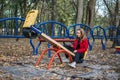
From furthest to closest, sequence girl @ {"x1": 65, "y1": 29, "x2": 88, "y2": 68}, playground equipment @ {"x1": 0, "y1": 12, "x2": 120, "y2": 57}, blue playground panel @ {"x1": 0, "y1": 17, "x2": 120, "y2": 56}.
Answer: blue playground panel @ {"x1": 0, "y1": 17, "x2": 120, "y2": 56} → playground equipment @ {"x1": 0, "y1": 12, "x2": 120, "y2": 57} → girl @ {"x1": 65, "y1": 29, "x2": 88, "y2": 68}

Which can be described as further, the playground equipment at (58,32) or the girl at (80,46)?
the playground equipment at (58,32)

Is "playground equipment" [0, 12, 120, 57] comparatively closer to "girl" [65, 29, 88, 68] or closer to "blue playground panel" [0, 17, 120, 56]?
"blue playground panel" [0, 17, 120, 56]

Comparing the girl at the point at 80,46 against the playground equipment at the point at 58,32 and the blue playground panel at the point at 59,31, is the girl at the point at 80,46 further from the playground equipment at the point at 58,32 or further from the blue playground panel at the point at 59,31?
the blue playground panel at the point at 59,31

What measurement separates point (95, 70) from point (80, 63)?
1174 mm

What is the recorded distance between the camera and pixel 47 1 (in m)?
33.3

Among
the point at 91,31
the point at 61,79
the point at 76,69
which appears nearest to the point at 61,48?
the point at 76,69

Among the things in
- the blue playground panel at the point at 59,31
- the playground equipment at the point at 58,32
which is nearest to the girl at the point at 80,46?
the playground equipment at the point at 58,32

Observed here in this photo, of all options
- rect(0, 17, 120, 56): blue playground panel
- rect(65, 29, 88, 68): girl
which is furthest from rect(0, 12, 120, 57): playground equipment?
rect(65, 29, 88, 68): girl

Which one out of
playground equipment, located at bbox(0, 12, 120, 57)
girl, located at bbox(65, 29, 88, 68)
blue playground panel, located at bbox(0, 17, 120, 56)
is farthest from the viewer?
blue playground panel, located at bbox(0, 17, 120, 56)

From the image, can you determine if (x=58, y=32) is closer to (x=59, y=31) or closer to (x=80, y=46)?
(x=59, y=31)

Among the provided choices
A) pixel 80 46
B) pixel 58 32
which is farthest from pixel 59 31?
pixel 80 46

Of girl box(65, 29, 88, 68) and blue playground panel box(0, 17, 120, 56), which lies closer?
girl box(65, 29, 88, 68)

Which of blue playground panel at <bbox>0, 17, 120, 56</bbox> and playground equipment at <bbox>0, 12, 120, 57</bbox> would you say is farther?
blue playground panel at <bbox>0, 17, 120, 56</bbox>

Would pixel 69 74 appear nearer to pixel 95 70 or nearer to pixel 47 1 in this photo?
pixel 95 70
